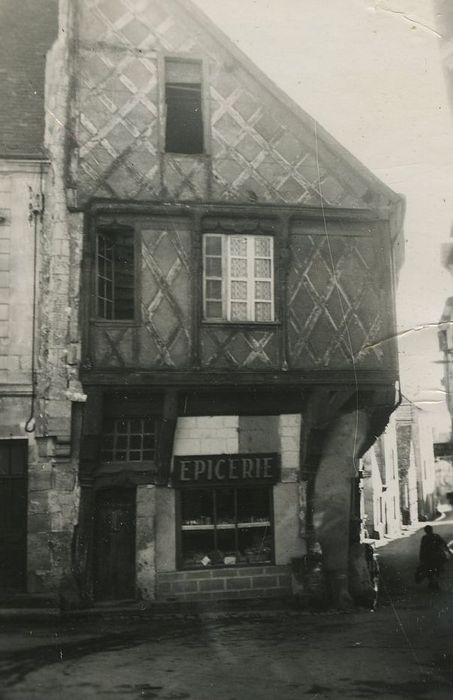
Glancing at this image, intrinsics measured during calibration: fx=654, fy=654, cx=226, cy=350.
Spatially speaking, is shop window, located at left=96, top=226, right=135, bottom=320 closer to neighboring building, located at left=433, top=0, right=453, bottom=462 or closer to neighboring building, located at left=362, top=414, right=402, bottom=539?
neighboring building, located at left=433, top=0, right=453, bottom=462

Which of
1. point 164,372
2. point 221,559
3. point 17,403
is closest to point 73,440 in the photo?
point 17,403

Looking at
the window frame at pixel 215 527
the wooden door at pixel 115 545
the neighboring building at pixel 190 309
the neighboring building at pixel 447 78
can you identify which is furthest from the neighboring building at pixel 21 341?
the neighboring building at pixel 447 78

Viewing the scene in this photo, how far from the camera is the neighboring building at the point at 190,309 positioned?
8539 millimetres

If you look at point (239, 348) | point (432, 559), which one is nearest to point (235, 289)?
point (239, 348)

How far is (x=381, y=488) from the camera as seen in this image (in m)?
10.4

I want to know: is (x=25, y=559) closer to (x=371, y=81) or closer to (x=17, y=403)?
(x=17, y=403)

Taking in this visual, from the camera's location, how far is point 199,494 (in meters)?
8.95

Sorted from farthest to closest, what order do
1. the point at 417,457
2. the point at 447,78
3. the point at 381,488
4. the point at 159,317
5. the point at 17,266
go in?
the point at 381,488, the point at 417,457, the point at 17,266, the point at 159,317, the point at 447,78

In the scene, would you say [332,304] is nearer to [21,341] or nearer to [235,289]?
[235,289]

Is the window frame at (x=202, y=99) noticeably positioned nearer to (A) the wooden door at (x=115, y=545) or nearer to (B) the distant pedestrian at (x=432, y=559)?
(A) the wooden door at (x=115, y=545)

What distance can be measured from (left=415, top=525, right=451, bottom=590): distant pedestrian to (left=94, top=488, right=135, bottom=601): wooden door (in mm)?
3834

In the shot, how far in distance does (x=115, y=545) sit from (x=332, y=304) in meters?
4.34

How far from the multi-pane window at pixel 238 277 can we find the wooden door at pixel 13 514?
3176 millimetres

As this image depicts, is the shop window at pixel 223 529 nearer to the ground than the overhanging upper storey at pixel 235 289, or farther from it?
nearer to the ground
